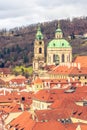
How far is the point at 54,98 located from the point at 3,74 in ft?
297

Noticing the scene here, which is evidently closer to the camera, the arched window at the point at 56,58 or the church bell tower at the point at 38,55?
the church bell tower at the point at 38,55

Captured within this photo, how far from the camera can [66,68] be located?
481ft

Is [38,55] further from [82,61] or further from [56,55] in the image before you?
[82,61]

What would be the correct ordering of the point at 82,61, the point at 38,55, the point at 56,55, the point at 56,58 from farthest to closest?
the point at 38,55 → the point at 56,58 → the point at 56,55 → the point at 82,61

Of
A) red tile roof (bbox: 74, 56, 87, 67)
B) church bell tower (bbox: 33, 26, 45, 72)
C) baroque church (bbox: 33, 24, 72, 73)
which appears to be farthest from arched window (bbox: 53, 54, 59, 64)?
red tile roof (bbox: 74, 56, 87, 67)

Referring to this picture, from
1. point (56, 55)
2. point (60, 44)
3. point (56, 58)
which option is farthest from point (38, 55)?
point (60, 44)

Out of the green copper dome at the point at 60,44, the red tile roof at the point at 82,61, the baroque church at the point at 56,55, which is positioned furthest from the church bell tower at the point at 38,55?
the red tile roof at the point at 82,61

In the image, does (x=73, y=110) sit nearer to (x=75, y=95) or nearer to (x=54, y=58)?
(x=75, y=95)

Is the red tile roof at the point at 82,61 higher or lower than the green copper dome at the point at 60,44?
lower

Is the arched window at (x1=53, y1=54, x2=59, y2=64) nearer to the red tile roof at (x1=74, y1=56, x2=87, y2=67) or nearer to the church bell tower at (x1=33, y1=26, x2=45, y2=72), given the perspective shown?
the church bell tower at (x1=33, y1=26, x2=45, y2=72)

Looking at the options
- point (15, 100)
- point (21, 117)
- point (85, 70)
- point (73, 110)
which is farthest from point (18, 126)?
point (85, 70)

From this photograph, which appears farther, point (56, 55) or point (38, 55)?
point (38, 55)

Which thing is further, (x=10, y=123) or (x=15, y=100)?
(x=15, y=100)

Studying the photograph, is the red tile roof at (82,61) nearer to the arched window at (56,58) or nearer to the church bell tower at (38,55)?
the arched window at (56,58)
